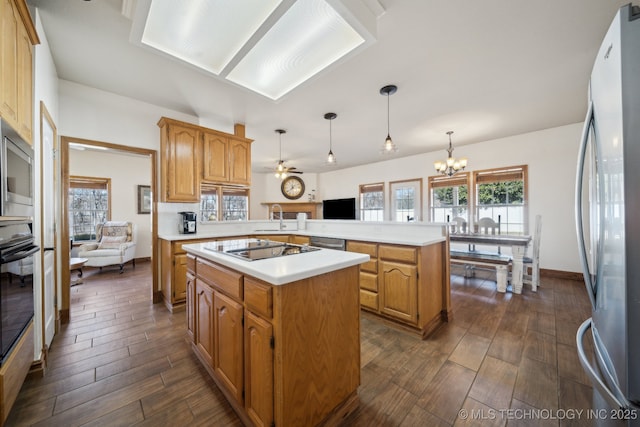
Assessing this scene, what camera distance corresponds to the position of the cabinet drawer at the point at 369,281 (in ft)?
8.49

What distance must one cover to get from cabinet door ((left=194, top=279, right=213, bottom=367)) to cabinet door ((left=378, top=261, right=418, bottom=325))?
1.68 m

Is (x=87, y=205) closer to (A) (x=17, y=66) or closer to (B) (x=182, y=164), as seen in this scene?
(B) (x=182, y=164)

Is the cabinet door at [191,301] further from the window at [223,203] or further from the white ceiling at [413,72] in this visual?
the window at [223,203]

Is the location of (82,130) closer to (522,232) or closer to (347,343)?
(347,343)

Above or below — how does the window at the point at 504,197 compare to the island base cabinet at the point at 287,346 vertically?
above

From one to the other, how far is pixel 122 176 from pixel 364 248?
236 inches

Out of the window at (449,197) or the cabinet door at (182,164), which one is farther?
the window at (449,197)

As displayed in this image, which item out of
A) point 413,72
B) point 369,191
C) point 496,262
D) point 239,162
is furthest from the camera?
point 369,191

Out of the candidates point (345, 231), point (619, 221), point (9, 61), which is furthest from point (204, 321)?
point (345, 231)

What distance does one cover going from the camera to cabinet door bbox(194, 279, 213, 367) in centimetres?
165

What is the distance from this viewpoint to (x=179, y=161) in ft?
10.5

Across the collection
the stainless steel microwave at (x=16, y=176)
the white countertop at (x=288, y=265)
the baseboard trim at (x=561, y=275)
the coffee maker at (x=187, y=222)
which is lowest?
the baseboard trim at (x=561, y=275)

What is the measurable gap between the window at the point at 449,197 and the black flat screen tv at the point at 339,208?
231 centimetres

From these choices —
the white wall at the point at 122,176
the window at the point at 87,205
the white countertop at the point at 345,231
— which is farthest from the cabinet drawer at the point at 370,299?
the window at the point at 87,205
